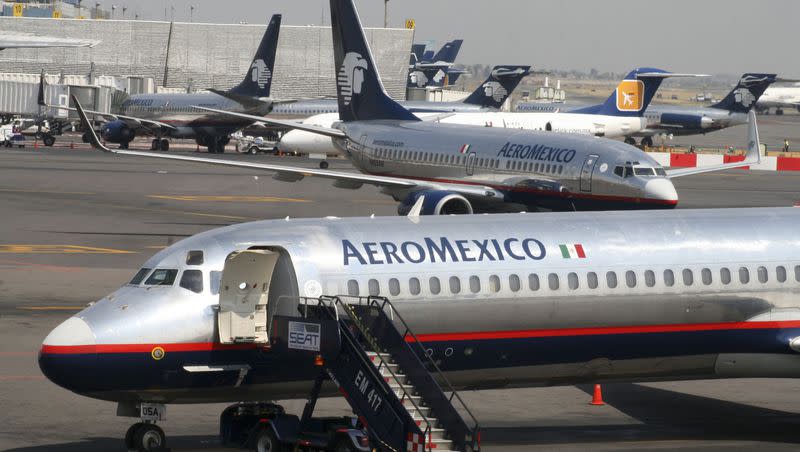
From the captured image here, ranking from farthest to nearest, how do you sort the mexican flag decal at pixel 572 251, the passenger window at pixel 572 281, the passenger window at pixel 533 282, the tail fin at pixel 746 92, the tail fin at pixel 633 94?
the tail fin at pixel 746 92
the tail fin at pixel 633 94
the mexican flag decal at pixel 572 251
the passenger window at pixel 572 281
the passenger window at pixel 533 282

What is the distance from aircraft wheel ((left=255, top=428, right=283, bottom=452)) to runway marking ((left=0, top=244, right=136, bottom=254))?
28971 mm

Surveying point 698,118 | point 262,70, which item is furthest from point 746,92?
point 262,70

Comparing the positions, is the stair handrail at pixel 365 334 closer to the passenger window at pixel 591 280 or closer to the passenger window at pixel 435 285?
the passenger window at pixel 435 285

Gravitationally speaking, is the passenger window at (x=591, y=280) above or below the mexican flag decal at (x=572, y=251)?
below

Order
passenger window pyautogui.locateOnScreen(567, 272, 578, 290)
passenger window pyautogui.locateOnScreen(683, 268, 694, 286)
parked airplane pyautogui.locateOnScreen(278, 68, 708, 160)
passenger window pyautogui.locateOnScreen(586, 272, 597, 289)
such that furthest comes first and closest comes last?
1. parked airplane pyautogui.locateOnScreen(278, 68, 708, 160)
2. passenger window pyautogui.locateOnScreen(683, 268, 694, 286)
3. passenger window pyautogui.locateOnScreen(586, 272, 597, 289)
4. passenger window pyautogui.locateOnScreen(567, 272, 578, 290)

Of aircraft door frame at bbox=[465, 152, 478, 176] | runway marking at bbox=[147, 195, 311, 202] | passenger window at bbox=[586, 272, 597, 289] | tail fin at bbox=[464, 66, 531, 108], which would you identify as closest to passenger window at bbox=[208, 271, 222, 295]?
passenger window at bbox=[586, 272, 597, 289]

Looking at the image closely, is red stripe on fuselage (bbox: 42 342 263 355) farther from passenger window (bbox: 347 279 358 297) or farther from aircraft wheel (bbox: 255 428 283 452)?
passenger window (bbox: 347 279 358 297)

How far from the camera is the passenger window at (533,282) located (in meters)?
21.0

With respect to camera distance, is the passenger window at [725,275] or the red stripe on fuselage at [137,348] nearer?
the red stripe on fuselage at [137,348]

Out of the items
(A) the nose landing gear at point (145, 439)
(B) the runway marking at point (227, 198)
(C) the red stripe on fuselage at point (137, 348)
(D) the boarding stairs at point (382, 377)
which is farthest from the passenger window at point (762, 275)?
(B) the runway marking at point (227, 198)

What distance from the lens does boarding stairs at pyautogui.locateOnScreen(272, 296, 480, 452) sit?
1812 centimetres

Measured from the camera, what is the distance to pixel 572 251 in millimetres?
21594

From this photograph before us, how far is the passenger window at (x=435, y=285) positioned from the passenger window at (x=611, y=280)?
2867mm

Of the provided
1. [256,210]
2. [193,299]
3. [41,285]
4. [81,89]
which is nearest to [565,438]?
[193,299]
